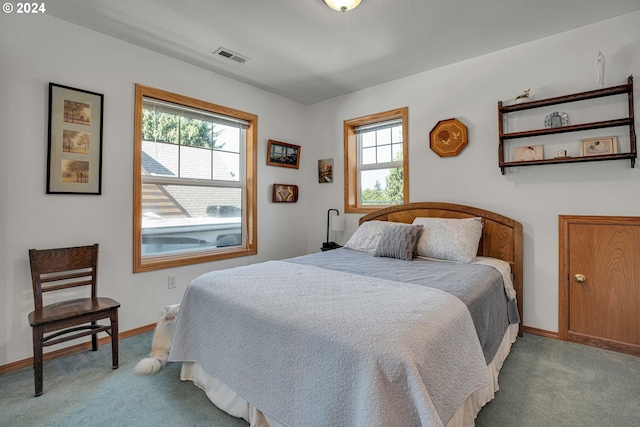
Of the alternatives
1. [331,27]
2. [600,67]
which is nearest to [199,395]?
[331,27]

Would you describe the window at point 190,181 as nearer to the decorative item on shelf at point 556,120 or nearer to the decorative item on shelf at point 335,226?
the decorative item on shelf at point 335,226

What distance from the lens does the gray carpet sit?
1606 mm

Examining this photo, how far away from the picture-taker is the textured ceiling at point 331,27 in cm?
220

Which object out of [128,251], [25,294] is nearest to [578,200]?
[128,251]

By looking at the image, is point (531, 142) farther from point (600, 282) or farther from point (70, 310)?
point (70, 310)

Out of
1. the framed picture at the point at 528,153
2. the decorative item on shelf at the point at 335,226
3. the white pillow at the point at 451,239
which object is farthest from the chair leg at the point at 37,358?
the framed picture at the point at 528,153

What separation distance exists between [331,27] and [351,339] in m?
2.34

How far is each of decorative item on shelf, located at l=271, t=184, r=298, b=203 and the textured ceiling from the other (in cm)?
140

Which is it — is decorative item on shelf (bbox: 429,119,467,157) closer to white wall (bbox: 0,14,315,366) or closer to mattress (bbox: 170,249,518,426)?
mattress (bbox: 170,249,518,426)

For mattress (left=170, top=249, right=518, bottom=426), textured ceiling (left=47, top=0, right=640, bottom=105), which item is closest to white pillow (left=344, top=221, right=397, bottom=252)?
mattress (left=170, top=249, right=518, bottom=426)

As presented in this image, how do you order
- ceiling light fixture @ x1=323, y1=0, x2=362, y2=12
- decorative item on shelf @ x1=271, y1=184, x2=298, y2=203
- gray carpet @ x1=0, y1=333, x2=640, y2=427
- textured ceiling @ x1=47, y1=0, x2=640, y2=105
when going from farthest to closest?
decorative item on shelf @ x1=271, y1=184, x2=298, y2=203, textured ceiling @ x1=47, y1=0, x2=640, y2=105, ceiling light fixture @ x1=323, y1=0, x2=362, y2=12, gray carpet @ x1=0, y1=333, x2=640, y2=427

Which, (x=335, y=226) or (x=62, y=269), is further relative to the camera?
(x=335, y=226)

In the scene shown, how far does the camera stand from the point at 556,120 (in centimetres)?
253

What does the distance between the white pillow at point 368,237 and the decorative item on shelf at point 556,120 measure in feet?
5.20
